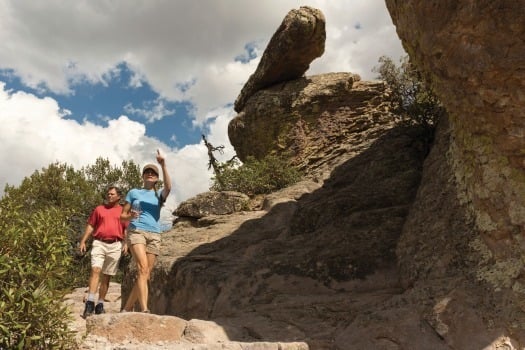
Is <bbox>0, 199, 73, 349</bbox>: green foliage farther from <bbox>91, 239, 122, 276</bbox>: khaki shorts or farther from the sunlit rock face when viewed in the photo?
the sunlit rock face

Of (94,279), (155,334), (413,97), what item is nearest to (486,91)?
(155,334)

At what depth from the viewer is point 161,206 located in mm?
6992

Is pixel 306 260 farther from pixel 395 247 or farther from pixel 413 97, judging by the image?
pixel 413 97

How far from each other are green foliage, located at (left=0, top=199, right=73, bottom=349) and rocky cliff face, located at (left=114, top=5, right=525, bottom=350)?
2230 mm

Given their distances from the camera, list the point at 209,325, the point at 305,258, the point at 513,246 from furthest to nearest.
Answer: the point at 305,258 → the point at 209,325 → the point at 513,246

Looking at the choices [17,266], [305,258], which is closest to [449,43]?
[305,258]

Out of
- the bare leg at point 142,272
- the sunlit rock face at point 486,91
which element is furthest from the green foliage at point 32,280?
the sunlit rock face at point 486,91

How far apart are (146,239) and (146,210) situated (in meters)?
0.43

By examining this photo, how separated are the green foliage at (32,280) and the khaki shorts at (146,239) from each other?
74.4 inches

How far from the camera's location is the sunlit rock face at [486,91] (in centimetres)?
475

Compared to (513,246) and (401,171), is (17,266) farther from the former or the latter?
(401,171)

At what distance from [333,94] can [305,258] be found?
388 inches

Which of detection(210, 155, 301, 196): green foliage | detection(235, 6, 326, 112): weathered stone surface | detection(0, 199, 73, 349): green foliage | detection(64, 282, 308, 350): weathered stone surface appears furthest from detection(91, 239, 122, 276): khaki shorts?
detection(235, 6, 326, 112): weathered stone surface

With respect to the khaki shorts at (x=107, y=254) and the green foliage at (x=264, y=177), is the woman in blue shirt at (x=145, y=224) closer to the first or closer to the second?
the khaki shorts at (x=107, y=254)
